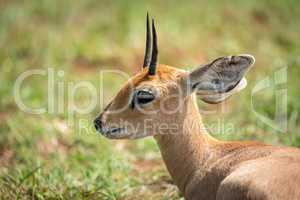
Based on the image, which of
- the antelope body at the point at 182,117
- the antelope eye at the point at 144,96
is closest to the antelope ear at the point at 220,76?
the antelope body at the point at 182,117

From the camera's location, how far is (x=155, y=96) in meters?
5.80

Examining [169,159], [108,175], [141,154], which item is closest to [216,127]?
[141,154]

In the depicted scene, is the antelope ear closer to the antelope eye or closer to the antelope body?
the antelope body

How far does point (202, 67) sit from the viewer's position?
5715mm

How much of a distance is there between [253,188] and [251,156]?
2.27ft

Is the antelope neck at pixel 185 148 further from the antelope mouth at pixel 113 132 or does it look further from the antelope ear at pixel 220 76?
the antelope mouth at pixel 113 132

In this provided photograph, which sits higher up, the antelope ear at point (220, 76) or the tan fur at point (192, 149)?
the antelope ear at point (220, 76)

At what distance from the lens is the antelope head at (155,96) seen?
579cm

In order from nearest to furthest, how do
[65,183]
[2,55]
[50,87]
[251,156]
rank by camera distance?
1. [251,156]
2. [65,183]
3. [50,87]
4. [2,55]

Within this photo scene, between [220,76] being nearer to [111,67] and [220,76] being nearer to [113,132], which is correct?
[113,132]

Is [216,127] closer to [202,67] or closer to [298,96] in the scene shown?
[298,96]

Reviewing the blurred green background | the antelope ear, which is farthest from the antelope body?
the blurred green background

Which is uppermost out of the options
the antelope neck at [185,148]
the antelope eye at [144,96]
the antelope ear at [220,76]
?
the antelope ear at [220,76]

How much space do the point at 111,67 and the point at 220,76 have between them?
4.36 metres
